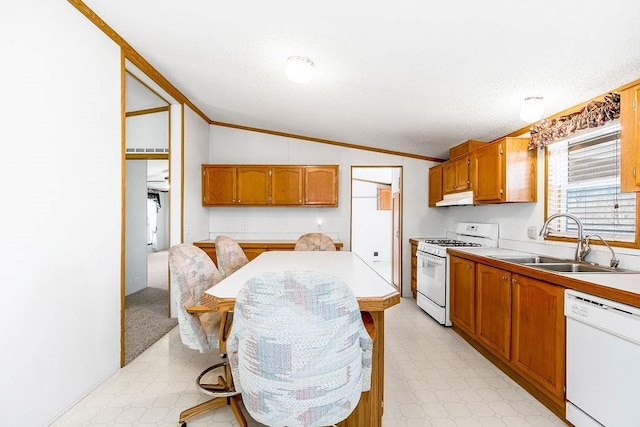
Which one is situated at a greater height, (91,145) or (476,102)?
(476,102)

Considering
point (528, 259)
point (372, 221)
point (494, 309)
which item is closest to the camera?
point (494, 309)

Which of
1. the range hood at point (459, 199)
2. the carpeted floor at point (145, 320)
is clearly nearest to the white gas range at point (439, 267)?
the range hood at point (459, 199)

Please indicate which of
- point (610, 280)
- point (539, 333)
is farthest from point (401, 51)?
point (539, 333)

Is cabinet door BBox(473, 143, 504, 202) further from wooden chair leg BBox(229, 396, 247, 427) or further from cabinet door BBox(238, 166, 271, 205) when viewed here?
wooden chair leg BBox(229, 396, 247, 427)

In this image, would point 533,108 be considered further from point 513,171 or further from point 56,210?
point 56,210

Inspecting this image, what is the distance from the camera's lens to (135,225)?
16.0ft

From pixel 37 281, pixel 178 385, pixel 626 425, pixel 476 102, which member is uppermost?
pixel 476 102

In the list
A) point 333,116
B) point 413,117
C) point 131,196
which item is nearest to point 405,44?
point 413,117

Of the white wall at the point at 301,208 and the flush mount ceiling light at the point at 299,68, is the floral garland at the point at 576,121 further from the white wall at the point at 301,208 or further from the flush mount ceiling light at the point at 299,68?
the white wall at the point at 301,208

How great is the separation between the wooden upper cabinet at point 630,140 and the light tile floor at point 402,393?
1.49 meters

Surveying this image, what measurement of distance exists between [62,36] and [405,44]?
83.7 inches

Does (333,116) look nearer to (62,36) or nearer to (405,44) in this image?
(405,44)

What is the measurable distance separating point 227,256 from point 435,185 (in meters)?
3.28

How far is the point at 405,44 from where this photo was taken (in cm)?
205
